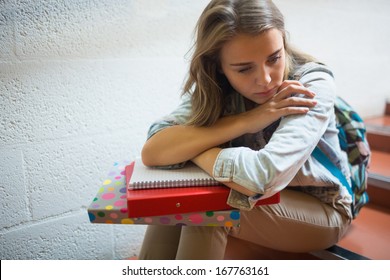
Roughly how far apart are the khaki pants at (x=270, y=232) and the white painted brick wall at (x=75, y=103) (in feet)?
1.19

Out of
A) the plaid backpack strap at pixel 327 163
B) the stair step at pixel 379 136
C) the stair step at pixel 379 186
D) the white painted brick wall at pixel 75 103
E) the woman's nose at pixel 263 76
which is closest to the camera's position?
the woman's nose at pixel 263 76

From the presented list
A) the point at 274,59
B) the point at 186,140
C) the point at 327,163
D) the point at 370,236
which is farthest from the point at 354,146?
the point at 186,140

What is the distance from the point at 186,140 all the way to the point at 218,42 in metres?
0.24

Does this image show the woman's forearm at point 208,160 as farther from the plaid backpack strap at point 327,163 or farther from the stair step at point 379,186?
the stair step at point 379,186

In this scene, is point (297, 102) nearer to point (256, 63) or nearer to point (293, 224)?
point (256, 63)

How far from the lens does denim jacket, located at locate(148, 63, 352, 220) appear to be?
695 millimetres

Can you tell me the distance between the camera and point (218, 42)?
0.80 m

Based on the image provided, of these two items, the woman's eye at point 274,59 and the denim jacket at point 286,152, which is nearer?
the denim jacket at point 286,152

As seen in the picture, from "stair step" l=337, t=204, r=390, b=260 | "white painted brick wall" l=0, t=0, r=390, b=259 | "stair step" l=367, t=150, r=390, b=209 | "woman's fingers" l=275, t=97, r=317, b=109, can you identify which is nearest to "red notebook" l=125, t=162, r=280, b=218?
"woman's fingers" l=275, t=97, r=317, b=109

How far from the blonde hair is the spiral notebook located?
13 cm

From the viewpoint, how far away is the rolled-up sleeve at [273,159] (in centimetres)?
69

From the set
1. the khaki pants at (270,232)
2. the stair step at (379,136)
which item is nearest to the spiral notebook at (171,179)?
the khaki pants at (270,232)

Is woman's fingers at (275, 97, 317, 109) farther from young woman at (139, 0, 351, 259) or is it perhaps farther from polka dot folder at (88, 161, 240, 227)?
polka dot folder at (88, 161, 240, 227)
